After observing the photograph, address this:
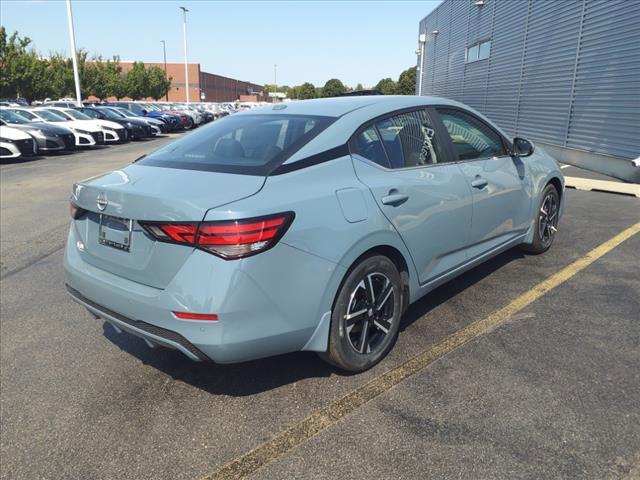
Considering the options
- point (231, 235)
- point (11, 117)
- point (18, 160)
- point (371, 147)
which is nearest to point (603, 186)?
point (371, 147)

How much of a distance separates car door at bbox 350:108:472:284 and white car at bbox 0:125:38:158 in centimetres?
1512

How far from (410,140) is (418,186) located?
1.22ft

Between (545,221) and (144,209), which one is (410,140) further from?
(545,221)

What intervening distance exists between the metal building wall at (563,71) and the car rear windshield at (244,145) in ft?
31.1

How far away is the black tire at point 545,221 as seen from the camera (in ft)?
16.3

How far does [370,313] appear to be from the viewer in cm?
305

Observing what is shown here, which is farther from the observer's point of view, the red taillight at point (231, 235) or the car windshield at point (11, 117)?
the car windshield at point (11, 117)

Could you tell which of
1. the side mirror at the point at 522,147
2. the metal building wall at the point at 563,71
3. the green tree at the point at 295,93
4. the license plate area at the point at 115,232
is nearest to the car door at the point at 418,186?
the side mirror at the point at 522,147

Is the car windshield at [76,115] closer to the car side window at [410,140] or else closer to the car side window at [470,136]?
the car side window at [470,136]

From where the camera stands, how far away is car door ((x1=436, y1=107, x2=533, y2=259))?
3832mm

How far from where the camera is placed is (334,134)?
3.00 metres

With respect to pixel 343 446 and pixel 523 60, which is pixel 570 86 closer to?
pixel 523 60

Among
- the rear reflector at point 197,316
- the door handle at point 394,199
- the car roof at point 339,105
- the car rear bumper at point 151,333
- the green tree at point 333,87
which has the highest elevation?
the green tree at point 333,87

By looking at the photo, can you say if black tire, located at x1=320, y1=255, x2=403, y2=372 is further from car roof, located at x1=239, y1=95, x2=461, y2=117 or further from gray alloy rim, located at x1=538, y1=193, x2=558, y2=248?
gray alloy rim, located at x1=538, y1=193, x2=558, y2=248
